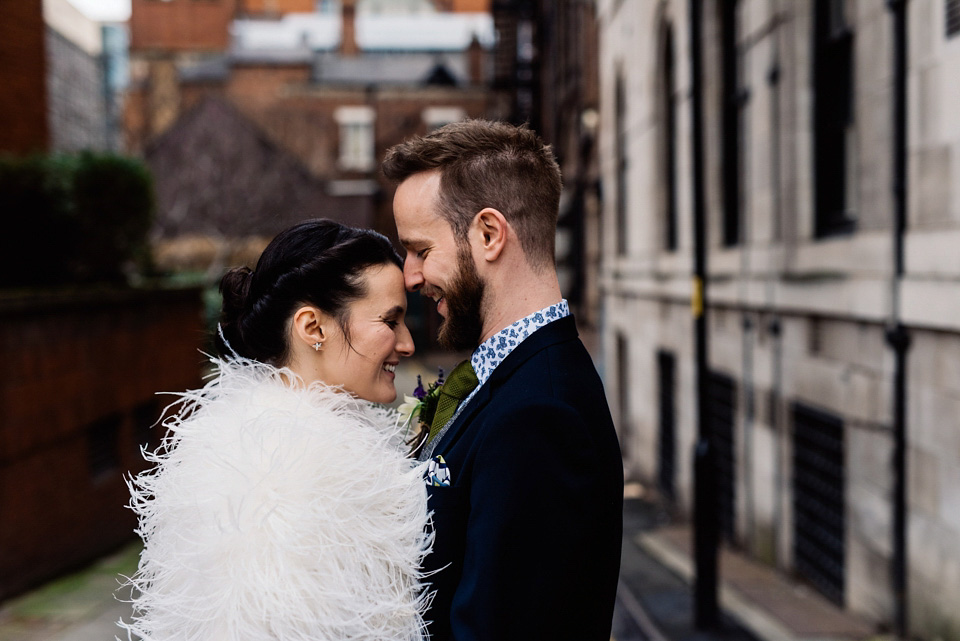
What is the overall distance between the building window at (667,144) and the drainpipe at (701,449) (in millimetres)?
5232

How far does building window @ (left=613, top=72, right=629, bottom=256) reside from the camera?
15.1 m

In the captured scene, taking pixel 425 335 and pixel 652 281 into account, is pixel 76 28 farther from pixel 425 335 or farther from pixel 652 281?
pixel 425 335

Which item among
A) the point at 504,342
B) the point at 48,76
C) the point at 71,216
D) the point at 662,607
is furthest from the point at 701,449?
the point at 48,76

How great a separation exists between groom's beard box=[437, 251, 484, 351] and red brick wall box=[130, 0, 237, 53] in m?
48.2

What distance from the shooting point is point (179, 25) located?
45.8 m

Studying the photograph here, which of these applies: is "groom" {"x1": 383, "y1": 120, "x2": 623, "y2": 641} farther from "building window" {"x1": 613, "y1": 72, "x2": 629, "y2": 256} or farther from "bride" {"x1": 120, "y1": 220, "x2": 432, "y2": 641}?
"building window" {"x1": 613, "y1": 72, "x2": 629, "y2": 256}

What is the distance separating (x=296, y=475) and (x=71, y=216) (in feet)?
30.3

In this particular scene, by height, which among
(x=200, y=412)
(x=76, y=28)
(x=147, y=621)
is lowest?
(x=147, y=621)

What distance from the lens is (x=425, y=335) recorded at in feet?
116

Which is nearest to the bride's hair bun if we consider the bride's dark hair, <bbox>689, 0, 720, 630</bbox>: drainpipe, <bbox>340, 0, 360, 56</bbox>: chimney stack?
the bride's dark hair

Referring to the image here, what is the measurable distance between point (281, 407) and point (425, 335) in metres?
33.1

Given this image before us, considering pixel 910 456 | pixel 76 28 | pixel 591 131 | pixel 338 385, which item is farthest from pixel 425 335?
pixel 338 385

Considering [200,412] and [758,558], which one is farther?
[758,558]

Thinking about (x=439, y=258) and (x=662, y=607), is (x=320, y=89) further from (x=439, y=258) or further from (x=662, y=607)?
(x=439, y=258)
